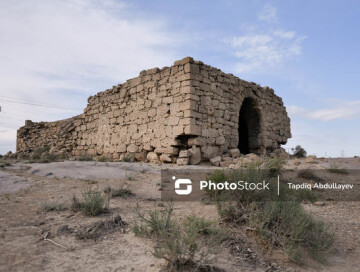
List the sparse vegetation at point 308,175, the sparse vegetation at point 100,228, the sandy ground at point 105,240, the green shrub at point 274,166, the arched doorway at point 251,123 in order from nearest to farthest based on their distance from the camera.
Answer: the sandy ground at point 105,240 < the sparse vegetation at point 100,228 < the green shrub at point 274,166 < the sparse vegetation at point 308,175 < the arched doorway at point 251,123

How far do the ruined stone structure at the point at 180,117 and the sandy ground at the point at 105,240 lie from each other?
3331 millimetres

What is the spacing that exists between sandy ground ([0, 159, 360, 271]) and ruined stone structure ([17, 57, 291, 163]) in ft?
10.9

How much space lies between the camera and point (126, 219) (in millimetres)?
3479

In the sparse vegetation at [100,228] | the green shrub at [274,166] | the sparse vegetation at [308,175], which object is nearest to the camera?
the sparse vegetation at [100,228]

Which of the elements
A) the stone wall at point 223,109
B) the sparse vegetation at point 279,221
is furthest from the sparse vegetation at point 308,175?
→ the stone wall at point 223,109

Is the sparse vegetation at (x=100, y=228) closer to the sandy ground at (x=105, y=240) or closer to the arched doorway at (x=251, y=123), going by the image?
the sandy ground at (x=105, y=240)

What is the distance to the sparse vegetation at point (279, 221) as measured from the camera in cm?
298

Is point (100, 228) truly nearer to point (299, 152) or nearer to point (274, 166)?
point (274, 166)

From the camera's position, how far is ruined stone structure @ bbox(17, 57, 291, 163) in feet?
26.7

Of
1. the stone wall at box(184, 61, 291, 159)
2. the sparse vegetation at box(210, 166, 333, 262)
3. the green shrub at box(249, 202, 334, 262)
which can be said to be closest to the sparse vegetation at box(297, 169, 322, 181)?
the sparse vegetation at box(210, 166, 333, 262)

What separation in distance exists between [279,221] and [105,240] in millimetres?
1960

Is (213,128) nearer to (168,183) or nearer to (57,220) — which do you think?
(168,183)

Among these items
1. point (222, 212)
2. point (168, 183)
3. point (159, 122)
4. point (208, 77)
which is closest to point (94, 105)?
point (159, 122)

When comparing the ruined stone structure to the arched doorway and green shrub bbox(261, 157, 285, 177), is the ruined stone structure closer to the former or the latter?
the arched doorway
